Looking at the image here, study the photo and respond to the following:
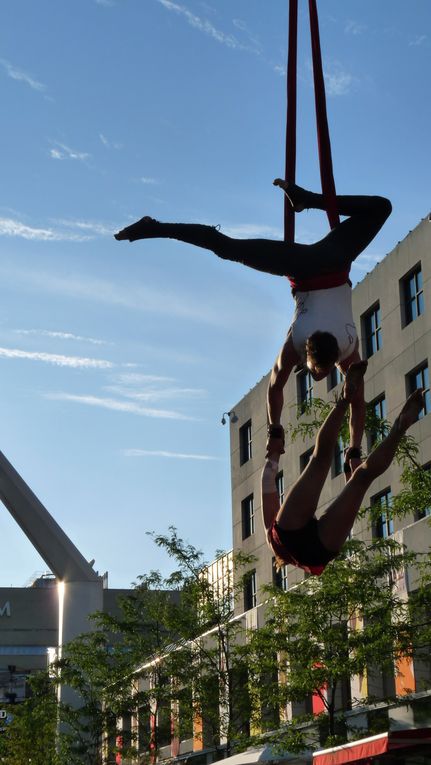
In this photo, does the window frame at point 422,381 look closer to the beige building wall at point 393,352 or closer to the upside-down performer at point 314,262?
the beige building wall at point 393,352

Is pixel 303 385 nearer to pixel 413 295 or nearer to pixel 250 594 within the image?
pixel 413 295

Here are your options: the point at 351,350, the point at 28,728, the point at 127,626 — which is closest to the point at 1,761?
the point at 28,728

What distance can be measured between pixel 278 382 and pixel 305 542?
1.08m

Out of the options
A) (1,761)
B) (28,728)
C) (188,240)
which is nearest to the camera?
(188,240)

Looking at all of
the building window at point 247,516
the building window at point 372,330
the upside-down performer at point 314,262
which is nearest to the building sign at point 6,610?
the building window at point 247,516

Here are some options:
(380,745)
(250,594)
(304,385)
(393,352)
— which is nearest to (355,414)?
(380,745)

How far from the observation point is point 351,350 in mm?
7199

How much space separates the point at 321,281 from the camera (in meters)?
7.22

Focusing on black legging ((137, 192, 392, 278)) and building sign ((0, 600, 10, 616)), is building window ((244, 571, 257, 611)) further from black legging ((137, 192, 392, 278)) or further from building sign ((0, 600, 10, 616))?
building sign ((0, 600, 10, 616))

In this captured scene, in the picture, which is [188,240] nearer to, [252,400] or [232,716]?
[232,716]

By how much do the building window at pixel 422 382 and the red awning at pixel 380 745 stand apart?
1484 cm

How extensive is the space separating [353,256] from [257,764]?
610 inches

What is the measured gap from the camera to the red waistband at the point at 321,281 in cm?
721

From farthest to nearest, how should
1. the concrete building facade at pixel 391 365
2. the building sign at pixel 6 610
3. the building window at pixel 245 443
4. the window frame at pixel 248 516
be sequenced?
the building sign at pixel 6 610 < the building window at pixel 245 443 < the window frame at pixel 248 516 < the concrete building facade at pixel 391 365
